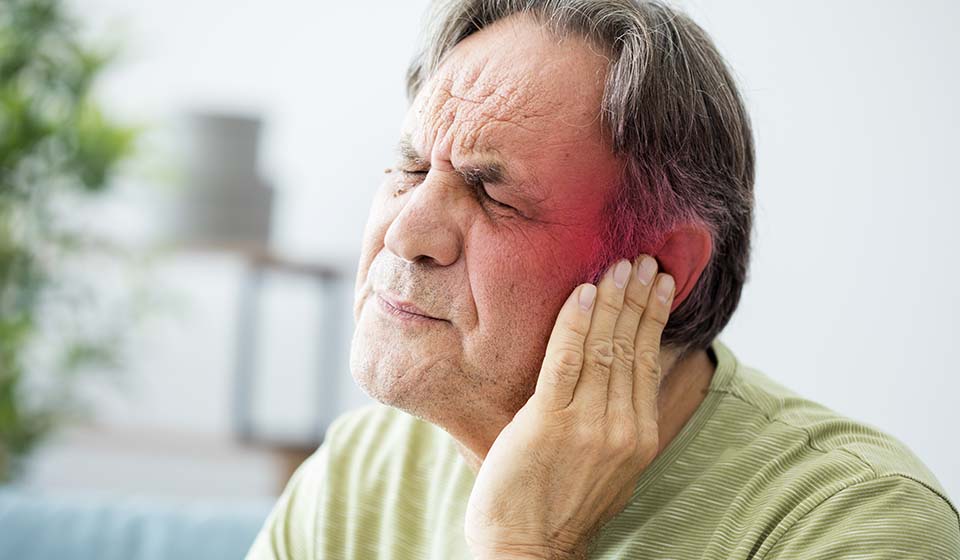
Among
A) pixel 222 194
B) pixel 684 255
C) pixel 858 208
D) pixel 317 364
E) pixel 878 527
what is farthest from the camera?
pixel 317 364

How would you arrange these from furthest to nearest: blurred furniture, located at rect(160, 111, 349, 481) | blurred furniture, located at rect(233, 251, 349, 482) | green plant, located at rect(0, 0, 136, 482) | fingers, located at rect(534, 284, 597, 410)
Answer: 1. blurred furniture, located at rect(233, 251, 349, 482)
2. blurred furniture, located at rect(160, 111, 349, 481)
3. green plant, located at rect(0, 0, 136, 482)
4. fingers, located at rect(534, 284, 597, 410)

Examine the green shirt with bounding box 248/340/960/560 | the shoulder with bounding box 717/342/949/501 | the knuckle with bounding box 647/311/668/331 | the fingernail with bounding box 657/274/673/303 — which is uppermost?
the fingernail with bounding box 657/274/673/303

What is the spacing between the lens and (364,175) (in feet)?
14.3

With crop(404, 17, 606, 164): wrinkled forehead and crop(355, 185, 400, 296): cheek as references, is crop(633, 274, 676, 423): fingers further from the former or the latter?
crop(355, 185, 400, 296): cheek

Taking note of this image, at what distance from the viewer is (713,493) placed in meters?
1.32

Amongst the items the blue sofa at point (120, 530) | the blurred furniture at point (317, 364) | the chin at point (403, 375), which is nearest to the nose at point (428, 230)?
the chin at point (403, 375)

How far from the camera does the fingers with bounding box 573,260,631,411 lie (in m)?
1.28

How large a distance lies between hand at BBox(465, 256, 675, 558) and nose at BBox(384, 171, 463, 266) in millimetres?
168

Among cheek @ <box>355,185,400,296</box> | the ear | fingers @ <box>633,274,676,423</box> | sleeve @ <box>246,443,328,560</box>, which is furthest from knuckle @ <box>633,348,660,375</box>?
sleeve @ <box>246,443,328,560</box>

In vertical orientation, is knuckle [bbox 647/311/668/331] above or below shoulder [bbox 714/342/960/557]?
above

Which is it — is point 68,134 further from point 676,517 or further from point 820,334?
point 676,517

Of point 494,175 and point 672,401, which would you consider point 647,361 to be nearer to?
point 672,401

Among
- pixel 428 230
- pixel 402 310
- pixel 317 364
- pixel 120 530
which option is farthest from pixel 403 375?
pixel 317 364

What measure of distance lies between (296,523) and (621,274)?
2.31 feet
